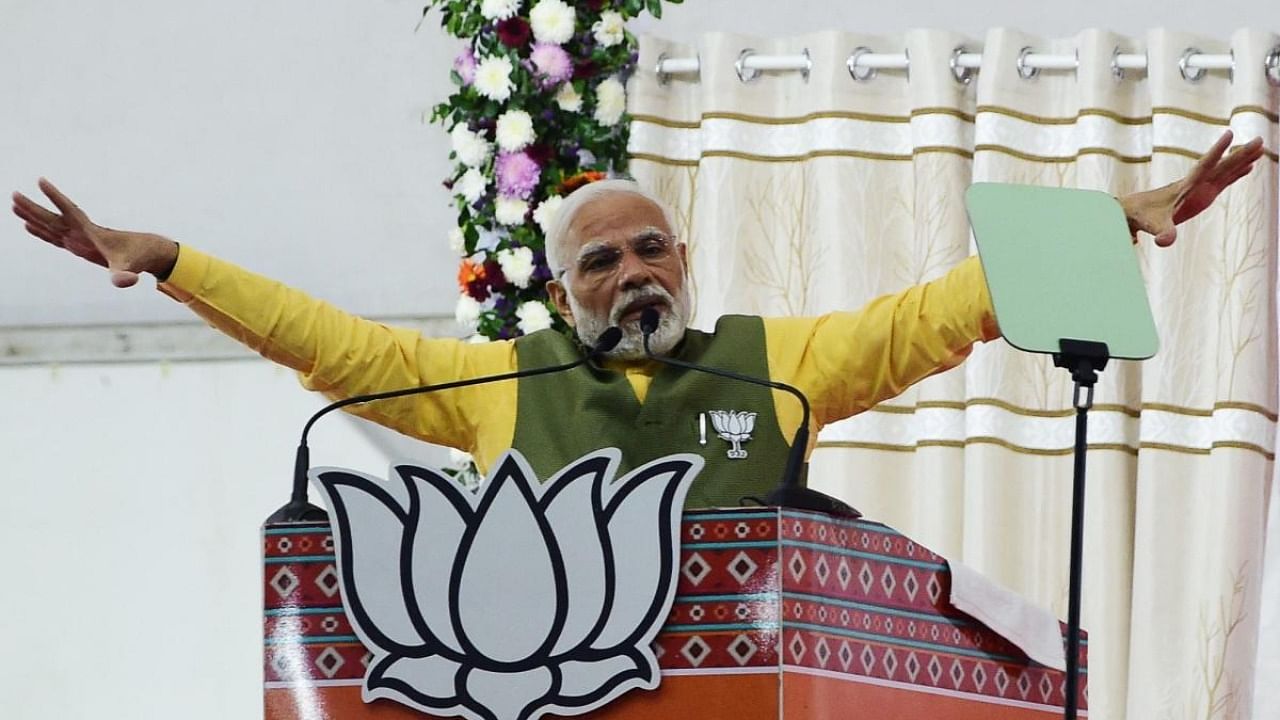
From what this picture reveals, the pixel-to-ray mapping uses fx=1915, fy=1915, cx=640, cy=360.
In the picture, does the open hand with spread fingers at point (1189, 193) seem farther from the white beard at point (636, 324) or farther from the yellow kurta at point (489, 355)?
the white beard at point (636, 324)

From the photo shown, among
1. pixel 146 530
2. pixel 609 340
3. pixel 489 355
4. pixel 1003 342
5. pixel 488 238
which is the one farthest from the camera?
pixel 146 530

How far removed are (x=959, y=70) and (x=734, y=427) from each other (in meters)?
1.72

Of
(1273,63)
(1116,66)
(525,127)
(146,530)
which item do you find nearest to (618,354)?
(525,127)

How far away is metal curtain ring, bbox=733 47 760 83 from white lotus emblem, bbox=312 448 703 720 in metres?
→ 2.28

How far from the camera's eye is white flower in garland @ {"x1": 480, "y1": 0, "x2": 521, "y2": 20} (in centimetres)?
360

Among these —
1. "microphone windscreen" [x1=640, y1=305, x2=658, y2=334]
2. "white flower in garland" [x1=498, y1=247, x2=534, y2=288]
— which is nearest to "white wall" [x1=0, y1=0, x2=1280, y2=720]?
"white flower in garland" [x1=498, y1=247, x2=534, y2=288]

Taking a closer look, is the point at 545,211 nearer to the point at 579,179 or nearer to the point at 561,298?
the point at 579,179

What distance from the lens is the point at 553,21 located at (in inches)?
141

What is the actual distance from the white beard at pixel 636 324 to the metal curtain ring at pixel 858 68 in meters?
1.57

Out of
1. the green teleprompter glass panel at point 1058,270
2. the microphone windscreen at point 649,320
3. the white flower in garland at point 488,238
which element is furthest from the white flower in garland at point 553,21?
the green teleprompter glass panel at point 1058,270

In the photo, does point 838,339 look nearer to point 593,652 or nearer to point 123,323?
point 593,652

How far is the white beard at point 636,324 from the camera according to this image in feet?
6.86

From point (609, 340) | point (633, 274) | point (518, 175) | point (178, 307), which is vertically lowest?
point (609, 340)

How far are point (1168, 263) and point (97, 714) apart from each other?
7.46 feet
